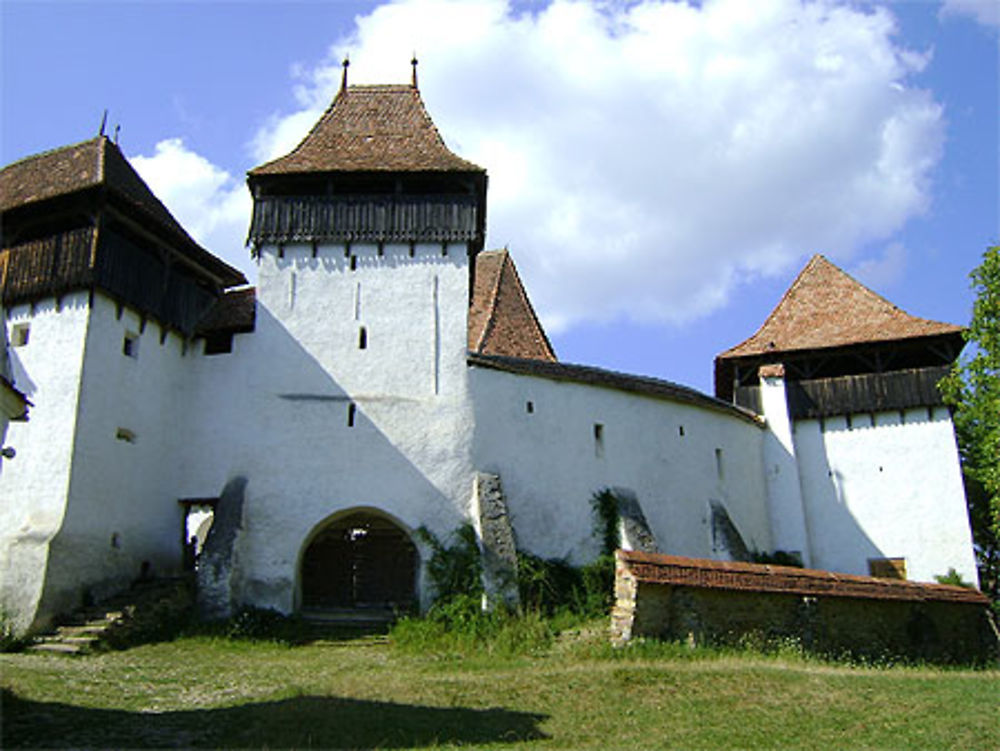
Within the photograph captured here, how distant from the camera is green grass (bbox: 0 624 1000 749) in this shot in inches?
324

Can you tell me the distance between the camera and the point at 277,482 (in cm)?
1598

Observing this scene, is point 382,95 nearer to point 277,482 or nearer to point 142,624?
point 277,482

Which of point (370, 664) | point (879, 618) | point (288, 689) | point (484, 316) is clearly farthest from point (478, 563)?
point (484, 316)

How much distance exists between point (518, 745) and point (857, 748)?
10.3ft

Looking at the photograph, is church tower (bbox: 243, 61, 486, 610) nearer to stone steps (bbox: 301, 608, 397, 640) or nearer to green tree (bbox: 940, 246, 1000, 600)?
stone steps (bbox: 301, 608, 397, 640)

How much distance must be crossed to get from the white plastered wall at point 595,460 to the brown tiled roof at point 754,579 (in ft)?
13.3

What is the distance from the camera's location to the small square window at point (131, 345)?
1579cm

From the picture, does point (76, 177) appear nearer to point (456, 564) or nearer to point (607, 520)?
point (456, 564)

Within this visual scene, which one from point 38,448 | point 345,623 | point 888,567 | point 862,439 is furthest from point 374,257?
point 888,567

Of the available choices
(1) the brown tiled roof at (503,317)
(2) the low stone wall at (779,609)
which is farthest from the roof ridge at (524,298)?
(2) the low stone wall at (779,609)

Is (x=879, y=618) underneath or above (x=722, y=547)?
underneath

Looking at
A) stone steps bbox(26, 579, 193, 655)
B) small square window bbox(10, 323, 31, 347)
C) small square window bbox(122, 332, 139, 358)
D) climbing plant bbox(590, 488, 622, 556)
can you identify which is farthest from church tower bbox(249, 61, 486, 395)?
stone steps bbox(26, 579, 193, 655)

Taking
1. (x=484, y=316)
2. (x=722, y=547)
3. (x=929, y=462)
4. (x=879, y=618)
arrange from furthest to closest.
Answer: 1. (x=484, y=316)
2. (x=929, y=462)
3. (x=722, y=547)
4. (x=879, y=618)

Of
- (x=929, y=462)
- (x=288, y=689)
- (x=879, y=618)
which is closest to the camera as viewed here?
(x=288, y=689)
